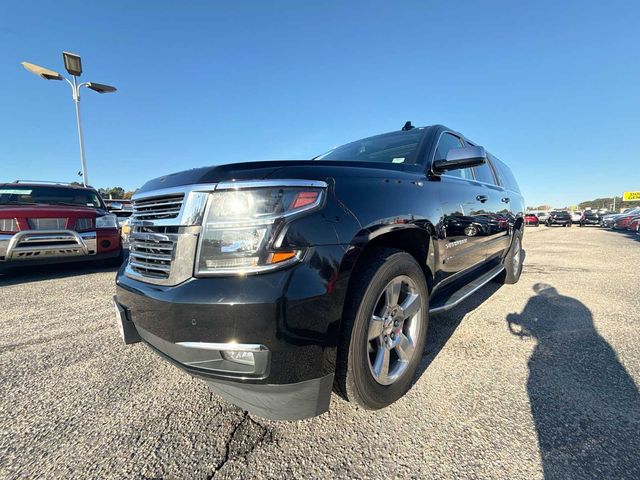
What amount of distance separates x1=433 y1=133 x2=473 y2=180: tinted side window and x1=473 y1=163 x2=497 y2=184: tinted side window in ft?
1.09

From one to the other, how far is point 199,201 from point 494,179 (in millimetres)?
4315

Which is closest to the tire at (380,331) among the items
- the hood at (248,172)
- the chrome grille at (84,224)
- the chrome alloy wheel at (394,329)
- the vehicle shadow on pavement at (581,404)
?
the chrome alloy wheel at (394,329)

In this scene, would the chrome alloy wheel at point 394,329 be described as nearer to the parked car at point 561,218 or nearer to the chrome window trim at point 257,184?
the chrome window trim at point 257,184

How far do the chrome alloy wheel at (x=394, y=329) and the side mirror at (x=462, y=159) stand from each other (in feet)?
3.43

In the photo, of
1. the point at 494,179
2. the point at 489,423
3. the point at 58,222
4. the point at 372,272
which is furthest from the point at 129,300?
the point at 494,179

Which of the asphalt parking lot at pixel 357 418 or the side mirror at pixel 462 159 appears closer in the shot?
the asphalt parking lot at pixel 357 418

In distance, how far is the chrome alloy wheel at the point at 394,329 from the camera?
1.72m

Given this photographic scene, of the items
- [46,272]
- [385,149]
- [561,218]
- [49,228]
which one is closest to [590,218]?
[561,218]

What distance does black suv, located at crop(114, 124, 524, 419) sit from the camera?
50.3 inches

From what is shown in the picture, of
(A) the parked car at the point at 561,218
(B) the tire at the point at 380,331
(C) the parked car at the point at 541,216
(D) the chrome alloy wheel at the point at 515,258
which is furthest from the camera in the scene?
(C) the parked car at the point at 541,216

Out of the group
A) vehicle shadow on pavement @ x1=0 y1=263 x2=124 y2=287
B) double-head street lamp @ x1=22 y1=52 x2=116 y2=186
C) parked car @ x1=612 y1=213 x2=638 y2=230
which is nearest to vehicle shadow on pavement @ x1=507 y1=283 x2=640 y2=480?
vehicle shadow on pavement @ x1=0 y1=263 x2=124 y2=287

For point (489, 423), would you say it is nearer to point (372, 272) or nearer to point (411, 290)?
point (411, 290)

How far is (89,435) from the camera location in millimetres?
1563

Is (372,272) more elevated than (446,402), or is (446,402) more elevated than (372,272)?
(372,272)
